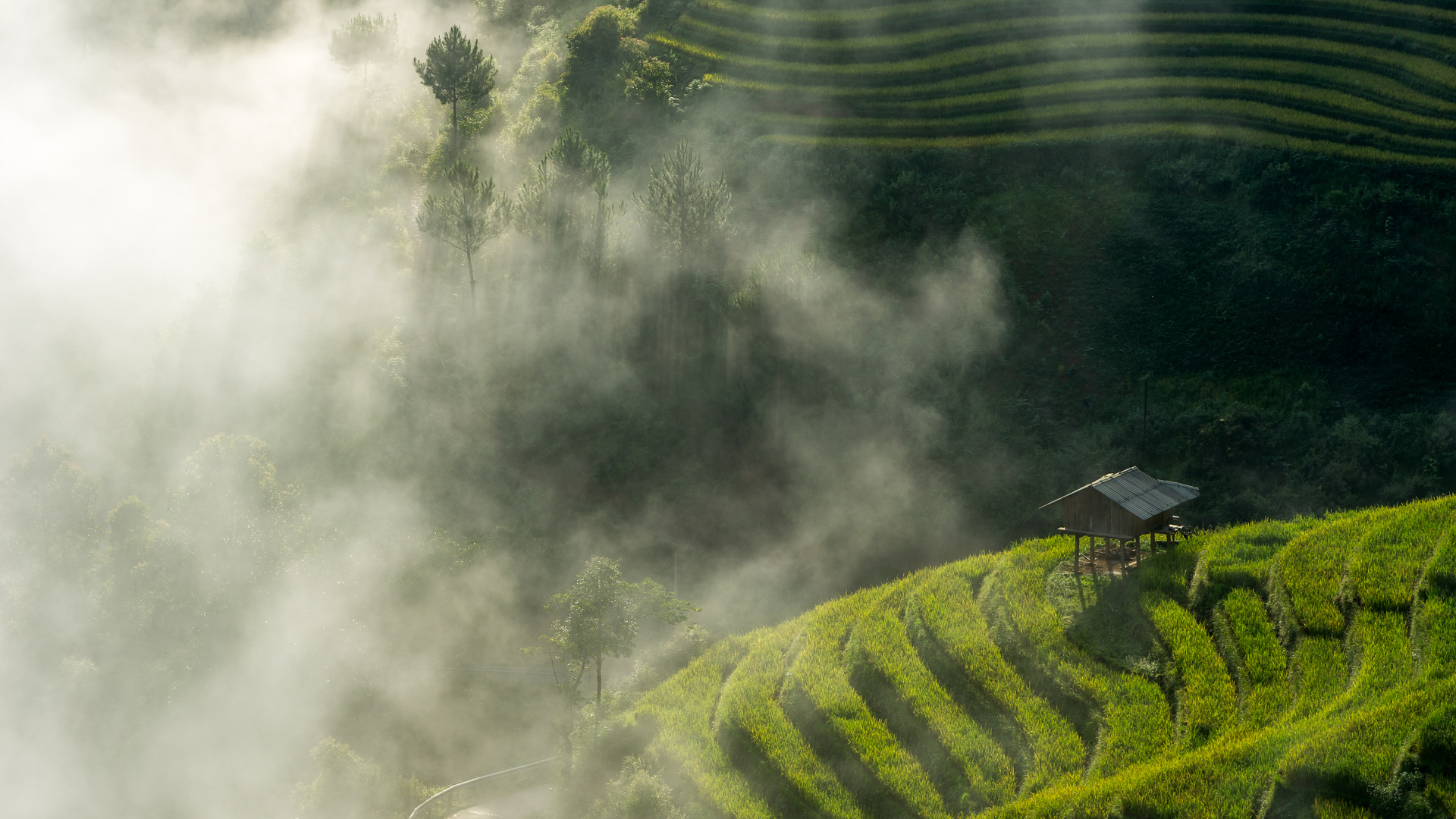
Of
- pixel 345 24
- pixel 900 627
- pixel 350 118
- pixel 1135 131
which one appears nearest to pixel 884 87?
pixel 1135 131

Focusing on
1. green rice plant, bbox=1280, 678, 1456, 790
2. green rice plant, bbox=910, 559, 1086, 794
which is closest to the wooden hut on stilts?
green rice plant, bbox=910, 559, 1086, 794

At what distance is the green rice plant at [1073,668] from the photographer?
2034 centimetres

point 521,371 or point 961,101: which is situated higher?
point 961,101

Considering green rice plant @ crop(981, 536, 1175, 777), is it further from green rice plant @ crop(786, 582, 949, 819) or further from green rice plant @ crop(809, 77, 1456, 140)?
green rice plant @ crop(809, 77, 1456, 140)

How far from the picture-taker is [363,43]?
67.3 m

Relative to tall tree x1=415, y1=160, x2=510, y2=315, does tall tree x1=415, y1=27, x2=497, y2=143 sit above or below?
above

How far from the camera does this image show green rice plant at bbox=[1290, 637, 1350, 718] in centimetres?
1981

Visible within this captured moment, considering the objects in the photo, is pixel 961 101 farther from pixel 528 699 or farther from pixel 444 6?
pixel 444 6

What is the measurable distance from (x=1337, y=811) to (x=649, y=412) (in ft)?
102

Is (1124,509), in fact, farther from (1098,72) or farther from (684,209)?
(1098,72)

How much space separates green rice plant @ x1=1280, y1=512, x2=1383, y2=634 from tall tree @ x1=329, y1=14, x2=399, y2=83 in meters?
65.4

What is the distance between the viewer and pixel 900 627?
85.2 feet

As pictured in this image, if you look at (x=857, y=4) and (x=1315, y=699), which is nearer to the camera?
(x=1315, y=699)

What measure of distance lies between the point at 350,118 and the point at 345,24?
33.0 feet
